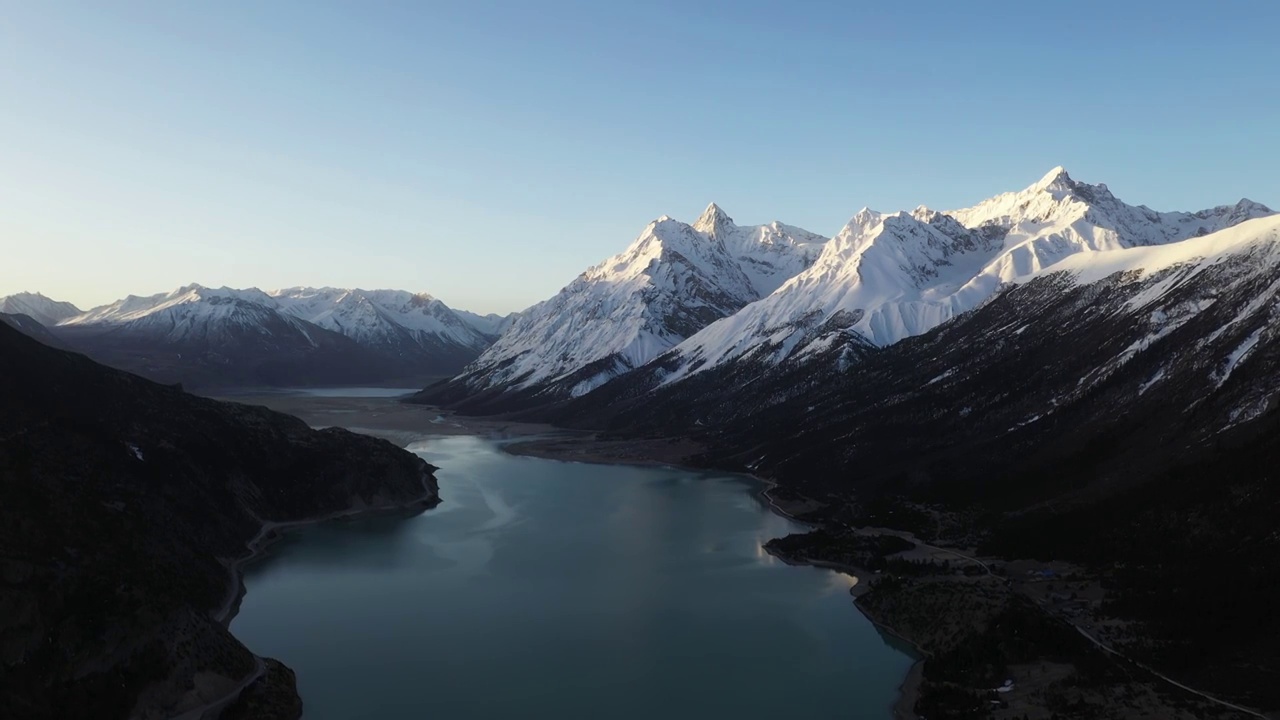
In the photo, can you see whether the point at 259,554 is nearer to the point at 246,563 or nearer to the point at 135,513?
the point at 246,563

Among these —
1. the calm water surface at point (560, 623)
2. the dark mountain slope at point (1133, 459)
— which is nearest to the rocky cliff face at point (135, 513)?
the calm water surface at point (560, 623)

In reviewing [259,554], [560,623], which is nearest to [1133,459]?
[560,623]

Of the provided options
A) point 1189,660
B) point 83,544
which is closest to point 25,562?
point 83,544

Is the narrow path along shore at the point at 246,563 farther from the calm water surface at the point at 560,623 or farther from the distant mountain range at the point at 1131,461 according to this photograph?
the distant mountain range at the point at 1131,461

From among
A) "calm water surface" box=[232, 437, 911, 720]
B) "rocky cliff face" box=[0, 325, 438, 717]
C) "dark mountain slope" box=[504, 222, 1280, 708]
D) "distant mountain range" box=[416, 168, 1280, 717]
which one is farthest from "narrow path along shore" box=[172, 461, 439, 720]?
"dark mountain slope" box=[504, 222, 1280, 708]

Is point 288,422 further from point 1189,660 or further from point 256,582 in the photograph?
point 1189,660

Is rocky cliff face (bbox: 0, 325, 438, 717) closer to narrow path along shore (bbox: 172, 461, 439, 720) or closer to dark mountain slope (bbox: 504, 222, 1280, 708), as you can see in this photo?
narrow path along shore (bbox: 172, 461, 439, 720)

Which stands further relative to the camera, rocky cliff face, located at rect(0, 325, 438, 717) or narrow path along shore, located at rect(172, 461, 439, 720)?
narrow path along shore, located at rect(172, 461, 439, 720)
